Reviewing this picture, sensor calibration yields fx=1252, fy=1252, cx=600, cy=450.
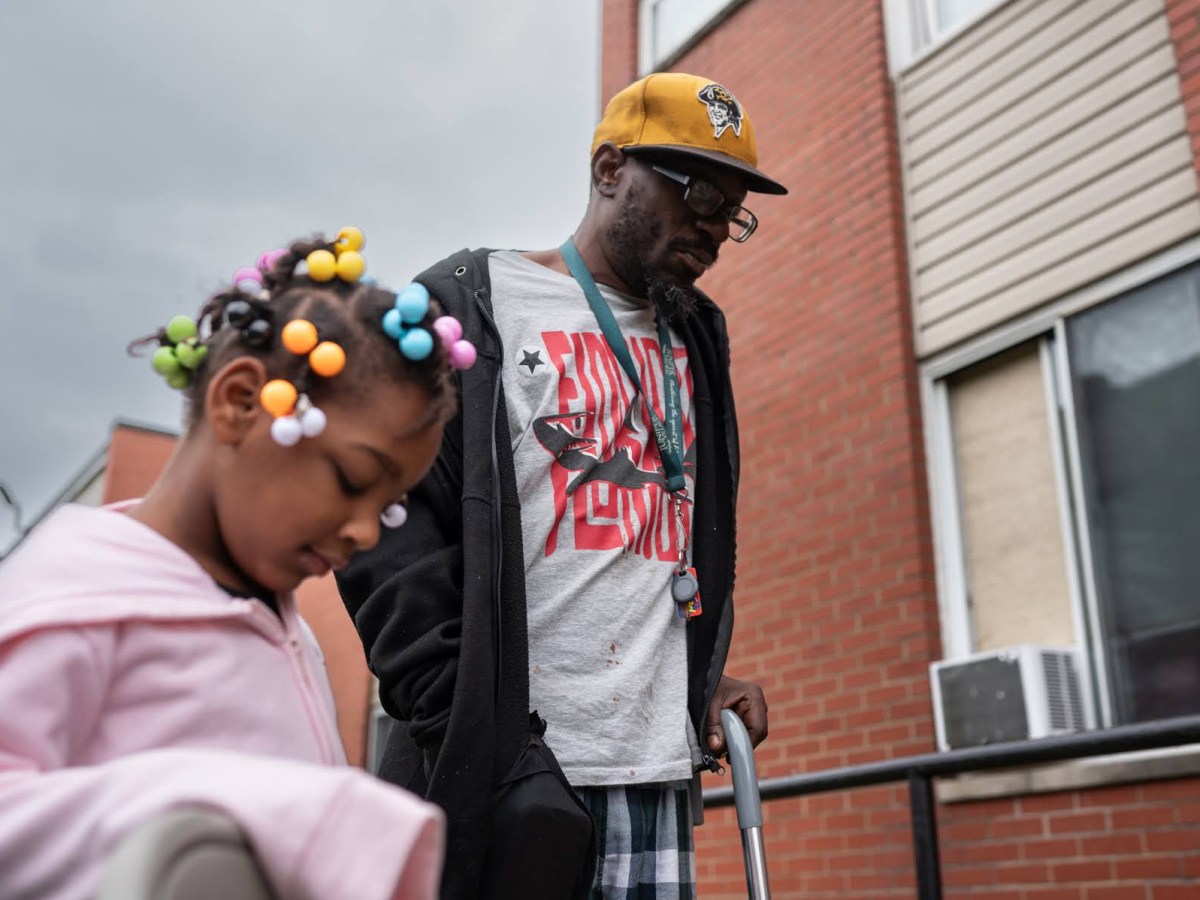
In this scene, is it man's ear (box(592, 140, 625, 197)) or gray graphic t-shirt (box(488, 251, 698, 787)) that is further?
man's ear (box(592, 140, 625, 197))

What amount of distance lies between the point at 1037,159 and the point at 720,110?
3.14 metres

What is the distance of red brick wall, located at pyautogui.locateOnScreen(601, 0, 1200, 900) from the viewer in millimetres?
4445

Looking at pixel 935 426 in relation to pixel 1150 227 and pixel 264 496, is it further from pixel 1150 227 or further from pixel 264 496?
pixel 264 496

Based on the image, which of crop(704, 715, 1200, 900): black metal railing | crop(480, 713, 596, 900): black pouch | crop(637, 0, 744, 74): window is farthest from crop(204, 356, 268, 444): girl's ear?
crop(637, 0, 744, 74): window

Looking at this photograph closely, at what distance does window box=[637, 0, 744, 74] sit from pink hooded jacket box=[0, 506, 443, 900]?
640cm

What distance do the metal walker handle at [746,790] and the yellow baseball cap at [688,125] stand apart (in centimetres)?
107

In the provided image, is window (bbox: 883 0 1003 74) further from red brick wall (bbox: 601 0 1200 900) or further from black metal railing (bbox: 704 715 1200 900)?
black metal railing (bbox: 704 715 1200 900)

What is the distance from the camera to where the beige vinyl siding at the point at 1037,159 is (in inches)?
185

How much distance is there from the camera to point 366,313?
1.44m

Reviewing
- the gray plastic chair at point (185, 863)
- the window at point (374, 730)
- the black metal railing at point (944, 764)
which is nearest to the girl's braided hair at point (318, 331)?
the gray plastic chair at point (185, 863)

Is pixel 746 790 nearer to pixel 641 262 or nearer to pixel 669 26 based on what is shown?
pixel 641 262

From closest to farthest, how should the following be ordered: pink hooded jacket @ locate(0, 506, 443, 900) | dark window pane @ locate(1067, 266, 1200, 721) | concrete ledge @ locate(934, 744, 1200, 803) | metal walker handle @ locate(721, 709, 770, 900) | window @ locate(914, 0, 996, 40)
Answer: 1. pink hooded jacket @ locate(0, 506, 443, 900)
2. metal walker handle @ locate(721, 709, 770, 900)
3. concrete ledge @ locate(934, 744, 1200, 803)
4. dark window pane @ locate(1067, 266, 1200, 721)
5. window @ locate(914, 0, 996, 40)

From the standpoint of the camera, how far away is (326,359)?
134 cm

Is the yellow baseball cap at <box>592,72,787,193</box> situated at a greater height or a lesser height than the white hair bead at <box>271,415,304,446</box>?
greater
